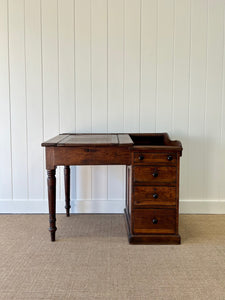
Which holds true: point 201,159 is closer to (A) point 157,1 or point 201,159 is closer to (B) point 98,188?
(B) point 98,188

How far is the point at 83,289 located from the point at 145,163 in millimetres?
976

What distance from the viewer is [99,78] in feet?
9.50

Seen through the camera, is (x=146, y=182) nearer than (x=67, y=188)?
Yes

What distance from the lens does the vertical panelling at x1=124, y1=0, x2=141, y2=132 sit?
111 inches

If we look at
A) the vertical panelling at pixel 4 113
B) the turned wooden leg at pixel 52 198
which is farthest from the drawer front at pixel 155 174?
the vertical panelling at pixel 4 113

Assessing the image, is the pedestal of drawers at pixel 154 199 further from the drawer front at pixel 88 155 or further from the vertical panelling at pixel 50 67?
the vertical panelling at pixel 50 67

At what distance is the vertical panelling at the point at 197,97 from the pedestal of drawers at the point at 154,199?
77 cm

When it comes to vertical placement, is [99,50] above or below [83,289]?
above

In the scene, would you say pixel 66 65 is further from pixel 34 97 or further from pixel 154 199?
pixel 154 199

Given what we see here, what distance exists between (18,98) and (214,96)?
186cm

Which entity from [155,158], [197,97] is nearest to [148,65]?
[197,97]

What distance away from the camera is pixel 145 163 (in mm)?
2277

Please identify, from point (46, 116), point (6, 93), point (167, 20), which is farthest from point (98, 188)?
point (167, 20)

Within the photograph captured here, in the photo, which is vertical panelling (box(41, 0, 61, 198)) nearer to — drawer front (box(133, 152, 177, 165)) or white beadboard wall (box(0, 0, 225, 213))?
white beadboard wall (box(0, 0, 225, 213))
